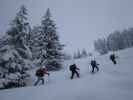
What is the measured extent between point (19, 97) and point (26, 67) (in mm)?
9852

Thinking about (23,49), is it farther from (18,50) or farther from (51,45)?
(51,45)

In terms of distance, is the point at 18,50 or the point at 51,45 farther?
the point at 51,45

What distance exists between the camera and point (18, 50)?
2300cm

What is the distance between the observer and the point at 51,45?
30625 millimetres

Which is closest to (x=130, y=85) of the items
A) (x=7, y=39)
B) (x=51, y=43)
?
(x=7, y=39)

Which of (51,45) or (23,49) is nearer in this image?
(23,49)

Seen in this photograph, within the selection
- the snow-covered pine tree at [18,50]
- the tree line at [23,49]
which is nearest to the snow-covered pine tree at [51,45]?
the tree line at [23,49]

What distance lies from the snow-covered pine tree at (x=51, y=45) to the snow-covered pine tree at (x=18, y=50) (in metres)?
6.13

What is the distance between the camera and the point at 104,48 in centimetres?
10000

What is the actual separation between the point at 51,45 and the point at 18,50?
28.6ft

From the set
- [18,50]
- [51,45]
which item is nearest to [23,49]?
[18,50]

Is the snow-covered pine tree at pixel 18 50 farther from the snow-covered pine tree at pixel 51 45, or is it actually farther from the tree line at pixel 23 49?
the snow-covered pine tree at pixel 51 45

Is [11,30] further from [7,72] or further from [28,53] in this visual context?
[7,72]

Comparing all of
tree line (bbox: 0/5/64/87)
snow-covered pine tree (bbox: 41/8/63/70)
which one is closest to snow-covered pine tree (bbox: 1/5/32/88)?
tree line (bbox: 0/5/64/87)
